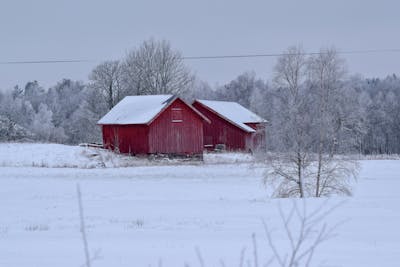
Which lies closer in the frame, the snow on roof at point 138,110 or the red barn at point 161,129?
the red barn at point 161,129

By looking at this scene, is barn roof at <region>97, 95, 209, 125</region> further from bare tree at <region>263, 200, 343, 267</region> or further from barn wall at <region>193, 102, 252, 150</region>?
bare tree at <region>263, 200, 343, 267</region>

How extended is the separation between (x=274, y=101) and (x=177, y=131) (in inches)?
657

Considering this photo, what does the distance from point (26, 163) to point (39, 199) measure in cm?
1712

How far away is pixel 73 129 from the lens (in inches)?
3337

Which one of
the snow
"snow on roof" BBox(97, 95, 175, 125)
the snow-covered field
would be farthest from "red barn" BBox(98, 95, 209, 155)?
the snow-covered field

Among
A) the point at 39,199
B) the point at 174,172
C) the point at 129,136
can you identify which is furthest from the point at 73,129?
the point at 39,199

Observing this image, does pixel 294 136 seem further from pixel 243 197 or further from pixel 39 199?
pixel 39 199

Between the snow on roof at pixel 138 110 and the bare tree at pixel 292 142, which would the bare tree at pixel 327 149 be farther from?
the snow on roof at pixel 138 110

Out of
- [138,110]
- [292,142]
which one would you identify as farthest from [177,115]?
[292,142]

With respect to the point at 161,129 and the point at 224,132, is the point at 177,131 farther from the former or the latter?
the point at 224,132

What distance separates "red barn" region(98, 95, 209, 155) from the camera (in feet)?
130

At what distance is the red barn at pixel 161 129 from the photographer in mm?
39500

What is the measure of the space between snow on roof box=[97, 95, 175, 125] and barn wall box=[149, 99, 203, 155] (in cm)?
68

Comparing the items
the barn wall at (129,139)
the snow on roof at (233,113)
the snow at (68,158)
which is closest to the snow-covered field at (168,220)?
the snow at (68,158)
